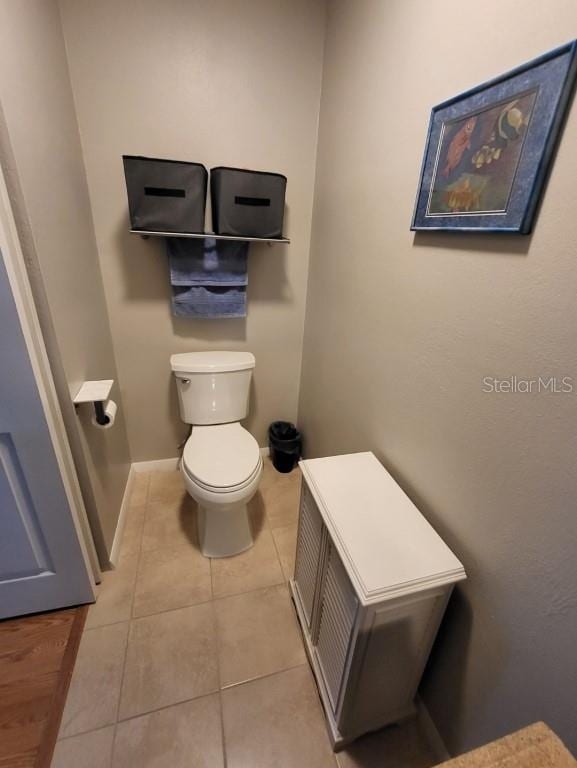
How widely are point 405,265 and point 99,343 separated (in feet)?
4.20

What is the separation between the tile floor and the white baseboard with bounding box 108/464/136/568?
0.13 ft

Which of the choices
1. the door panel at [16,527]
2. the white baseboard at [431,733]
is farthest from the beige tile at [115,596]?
the white baseboard at [431,733]

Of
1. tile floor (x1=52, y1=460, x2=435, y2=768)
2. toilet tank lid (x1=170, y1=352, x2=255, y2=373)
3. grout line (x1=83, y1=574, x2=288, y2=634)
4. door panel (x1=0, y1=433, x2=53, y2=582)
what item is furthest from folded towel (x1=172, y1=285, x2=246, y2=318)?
grout line (x1=83, y1=574, x2=288, y2=634)

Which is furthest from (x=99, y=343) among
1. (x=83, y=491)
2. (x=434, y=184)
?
(x=434, y=184)

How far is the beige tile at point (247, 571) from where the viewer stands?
1.40 m

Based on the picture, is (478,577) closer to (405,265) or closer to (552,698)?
(552,698)

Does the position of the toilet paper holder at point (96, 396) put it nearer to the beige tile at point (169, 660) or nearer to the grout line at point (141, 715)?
the beige tile at point (169, 660)

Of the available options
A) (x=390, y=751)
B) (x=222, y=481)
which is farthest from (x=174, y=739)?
(x=222, y=481)

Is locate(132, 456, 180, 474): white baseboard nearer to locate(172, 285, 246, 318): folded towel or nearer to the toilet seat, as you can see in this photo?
the toilet seat

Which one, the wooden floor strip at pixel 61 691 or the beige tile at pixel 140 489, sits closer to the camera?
the wooden floor strip at pixel 61 691

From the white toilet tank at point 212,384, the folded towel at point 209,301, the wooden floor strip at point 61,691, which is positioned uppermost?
the folded towel at point 209,301

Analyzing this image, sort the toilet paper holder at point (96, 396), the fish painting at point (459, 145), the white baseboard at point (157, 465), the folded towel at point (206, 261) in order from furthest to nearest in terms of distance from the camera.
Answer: the white baseboard at point (157, 465) < the folded towel at point (206, 261) < the toilet paper holder at point (96, 396) < the fish painting at point (459, 145)

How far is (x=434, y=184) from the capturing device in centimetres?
84

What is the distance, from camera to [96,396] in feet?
3.86
